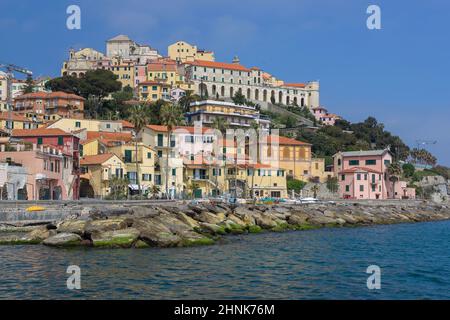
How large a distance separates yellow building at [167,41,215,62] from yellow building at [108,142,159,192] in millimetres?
108353

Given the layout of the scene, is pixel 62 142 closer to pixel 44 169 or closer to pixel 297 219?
pixel 44 169

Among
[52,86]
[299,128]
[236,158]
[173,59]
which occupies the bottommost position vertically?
[236,158]

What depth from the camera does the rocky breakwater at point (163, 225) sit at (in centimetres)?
3797

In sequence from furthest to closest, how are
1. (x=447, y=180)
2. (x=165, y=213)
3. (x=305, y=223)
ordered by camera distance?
(x=447, y=180), (x=305, y=223), (x=165, y=213)

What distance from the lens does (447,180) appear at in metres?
128

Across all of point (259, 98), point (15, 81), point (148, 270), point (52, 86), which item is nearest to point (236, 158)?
point (148, 270)

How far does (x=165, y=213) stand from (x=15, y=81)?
126219 mm

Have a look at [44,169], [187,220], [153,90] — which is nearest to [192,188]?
[44,169]

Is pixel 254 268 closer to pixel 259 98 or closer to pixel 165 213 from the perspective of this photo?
pixel 165 213

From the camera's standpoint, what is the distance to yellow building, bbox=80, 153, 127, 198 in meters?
71.2

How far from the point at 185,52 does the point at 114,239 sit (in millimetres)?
152663

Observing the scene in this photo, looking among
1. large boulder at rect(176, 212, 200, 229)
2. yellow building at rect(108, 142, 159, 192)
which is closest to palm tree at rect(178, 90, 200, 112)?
yellow building at rect(108, 142, 159, 192)

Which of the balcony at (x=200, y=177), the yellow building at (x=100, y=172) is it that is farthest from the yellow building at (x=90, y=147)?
the balcony at (x=200, y=177)

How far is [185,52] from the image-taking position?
184 meters
